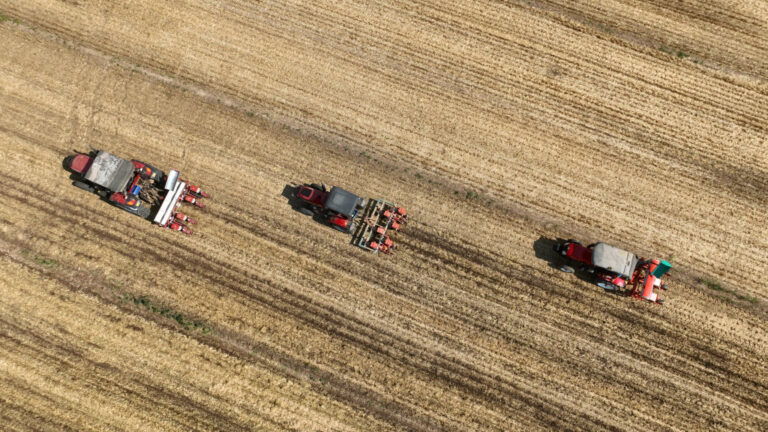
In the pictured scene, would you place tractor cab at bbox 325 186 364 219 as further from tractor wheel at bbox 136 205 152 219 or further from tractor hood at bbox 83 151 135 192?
tractor hood at bbox 83 151 135 192

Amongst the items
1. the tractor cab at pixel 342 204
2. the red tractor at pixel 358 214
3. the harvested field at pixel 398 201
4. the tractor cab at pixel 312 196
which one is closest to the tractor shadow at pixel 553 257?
the harvested field at pixel 398 201

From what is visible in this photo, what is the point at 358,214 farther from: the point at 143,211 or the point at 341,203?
the point at 143,211

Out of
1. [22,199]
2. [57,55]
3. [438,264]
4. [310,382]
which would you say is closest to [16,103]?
[57,55]

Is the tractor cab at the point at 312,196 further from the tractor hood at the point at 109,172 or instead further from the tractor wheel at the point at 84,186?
the tractor wheel at the point at 84,186

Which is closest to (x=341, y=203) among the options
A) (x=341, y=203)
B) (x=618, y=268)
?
(x=341, y=203)

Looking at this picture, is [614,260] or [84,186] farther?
[84,186]
